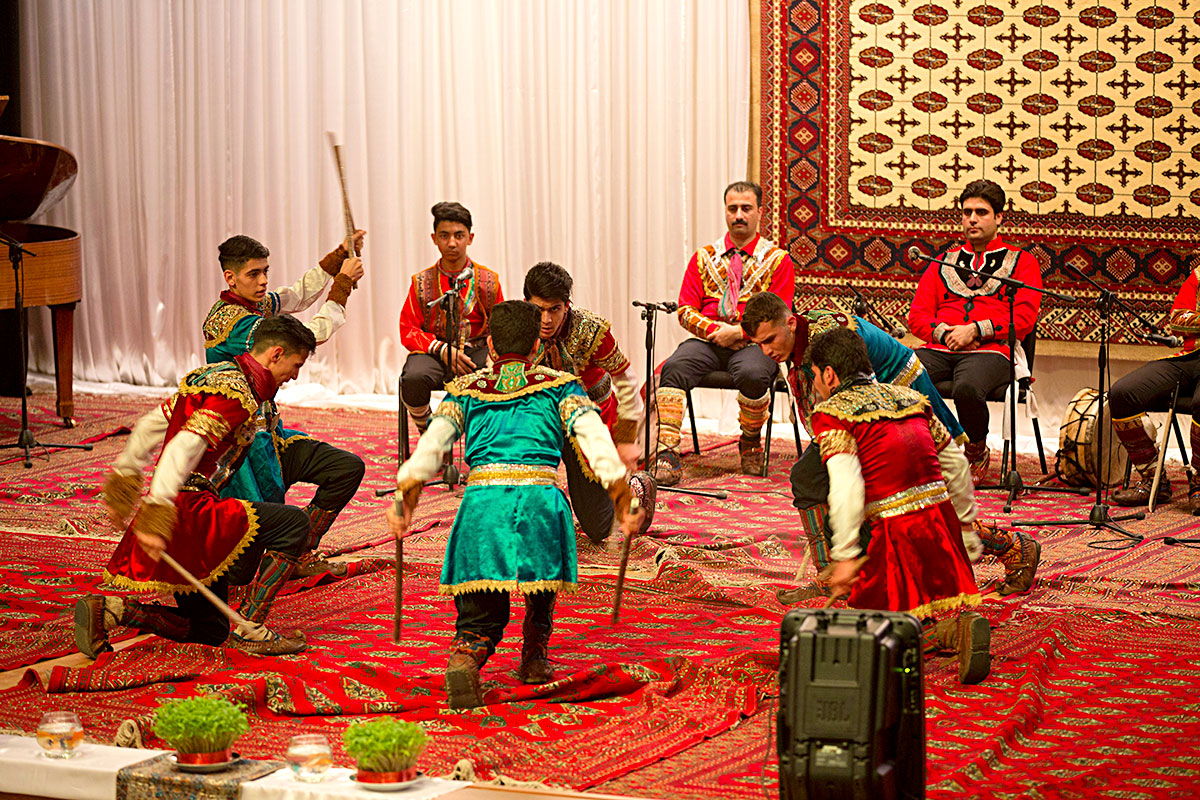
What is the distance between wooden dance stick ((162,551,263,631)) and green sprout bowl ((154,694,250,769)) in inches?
41.3

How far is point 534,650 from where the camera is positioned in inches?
167

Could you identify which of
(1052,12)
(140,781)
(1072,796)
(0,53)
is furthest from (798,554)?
(0,53)

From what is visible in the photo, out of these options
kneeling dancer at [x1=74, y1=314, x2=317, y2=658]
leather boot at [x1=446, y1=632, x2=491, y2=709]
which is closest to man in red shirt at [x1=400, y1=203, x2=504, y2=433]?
kneeling dancer at [x1=74, y1=314, x2=317, y2=658]

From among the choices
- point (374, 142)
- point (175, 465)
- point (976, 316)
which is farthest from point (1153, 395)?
point (374, 142)

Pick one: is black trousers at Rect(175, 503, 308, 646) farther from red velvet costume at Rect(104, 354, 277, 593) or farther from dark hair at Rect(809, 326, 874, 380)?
dark hair at Rect(809, 326, 874, 380)

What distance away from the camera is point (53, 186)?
26.6ft

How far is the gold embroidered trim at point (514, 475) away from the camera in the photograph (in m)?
4.13

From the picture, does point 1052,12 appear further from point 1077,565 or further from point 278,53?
point 278,53

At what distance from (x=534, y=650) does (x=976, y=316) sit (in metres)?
3.67

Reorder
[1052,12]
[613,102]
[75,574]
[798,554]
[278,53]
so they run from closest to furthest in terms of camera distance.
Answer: [75,574] → [798,554] → [1052,12] → [613,102] → [278,53]

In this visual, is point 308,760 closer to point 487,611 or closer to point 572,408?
point 487,611

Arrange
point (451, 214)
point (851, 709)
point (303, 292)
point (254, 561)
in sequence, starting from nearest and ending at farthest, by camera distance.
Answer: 1. point (851, 709)
2. point (254, 561)
3. point (303, 292)
4. point (451, 214)

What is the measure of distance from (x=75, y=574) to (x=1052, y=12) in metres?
5.65

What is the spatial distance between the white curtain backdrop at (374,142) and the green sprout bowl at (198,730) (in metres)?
5.76
